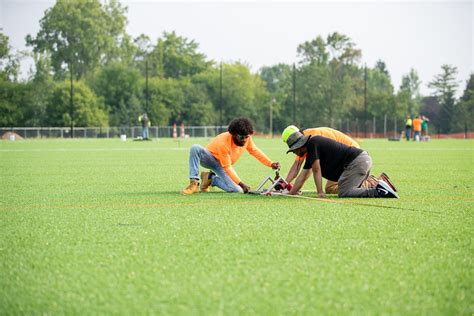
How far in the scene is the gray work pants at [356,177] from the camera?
31.3 ft

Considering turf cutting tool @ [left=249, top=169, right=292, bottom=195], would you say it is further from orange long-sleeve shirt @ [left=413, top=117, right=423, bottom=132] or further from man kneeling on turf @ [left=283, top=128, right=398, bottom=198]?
orange long-sleeve shirt @ [left=413, top=117, right=423, bottom=132]

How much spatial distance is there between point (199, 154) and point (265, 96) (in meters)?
84.2

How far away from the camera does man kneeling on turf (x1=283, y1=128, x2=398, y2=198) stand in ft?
30.3

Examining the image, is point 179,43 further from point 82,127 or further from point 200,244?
point 200,244

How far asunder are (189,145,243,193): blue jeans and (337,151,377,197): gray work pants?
1792mm

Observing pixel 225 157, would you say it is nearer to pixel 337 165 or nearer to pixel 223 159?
pixel 223 159

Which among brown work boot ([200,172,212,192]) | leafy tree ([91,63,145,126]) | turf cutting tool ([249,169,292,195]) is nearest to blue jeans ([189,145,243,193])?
brown work boot ([200,172,212,192])

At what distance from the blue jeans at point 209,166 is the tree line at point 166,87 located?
5728 centimetres

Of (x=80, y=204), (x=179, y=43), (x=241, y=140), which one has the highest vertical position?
(x=179, y=43)

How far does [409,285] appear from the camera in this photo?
14.0ft

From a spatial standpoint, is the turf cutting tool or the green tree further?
the green tree

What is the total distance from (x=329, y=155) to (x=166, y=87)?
7472 cm

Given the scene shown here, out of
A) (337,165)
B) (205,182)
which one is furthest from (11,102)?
(337,165)

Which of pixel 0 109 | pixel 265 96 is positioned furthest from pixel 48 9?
pixel 265 96
